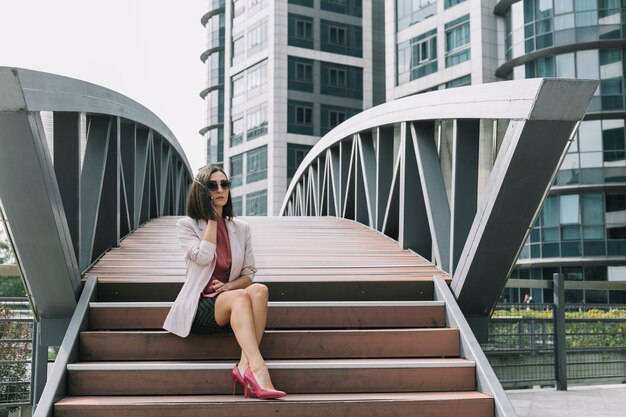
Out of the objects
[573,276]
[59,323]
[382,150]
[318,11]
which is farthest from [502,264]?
[318,11]

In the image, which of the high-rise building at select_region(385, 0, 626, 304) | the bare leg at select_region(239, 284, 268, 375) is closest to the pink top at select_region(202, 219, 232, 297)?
the bare leg at select_region(239, 284, 268, 375)

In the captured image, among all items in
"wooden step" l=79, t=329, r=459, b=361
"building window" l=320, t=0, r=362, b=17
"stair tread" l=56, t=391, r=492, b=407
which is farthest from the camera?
"building window" l=320, t=0, r=362, b=17

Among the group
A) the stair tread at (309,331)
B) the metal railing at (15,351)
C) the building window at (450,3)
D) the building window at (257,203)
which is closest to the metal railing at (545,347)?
the stair tread at (309,331)

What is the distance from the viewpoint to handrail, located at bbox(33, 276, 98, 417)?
4680 millimetres

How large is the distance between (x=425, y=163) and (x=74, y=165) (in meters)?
3.15

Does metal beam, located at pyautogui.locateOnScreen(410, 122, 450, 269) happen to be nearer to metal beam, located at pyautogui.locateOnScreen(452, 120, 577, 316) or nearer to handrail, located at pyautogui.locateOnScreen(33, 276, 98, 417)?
metal beam, located at pyautogui.locateOnScreen(452, 120, 577, 316)

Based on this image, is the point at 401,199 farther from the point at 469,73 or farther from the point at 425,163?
the point at 469,73

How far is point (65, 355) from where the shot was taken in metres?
5.11

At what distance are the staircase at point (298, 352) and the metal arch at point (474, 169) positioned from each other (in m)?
0.44

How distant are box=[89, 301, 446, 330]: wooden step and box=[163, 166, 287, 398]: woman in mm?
383

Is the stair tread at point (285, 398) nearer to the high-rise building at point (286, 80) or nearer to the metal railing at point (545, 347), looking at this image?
the metal railing at point (545, 347)

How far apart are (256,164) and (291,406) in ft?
153

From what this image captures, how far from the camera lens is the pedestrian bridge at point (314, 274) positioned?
4.89 metres

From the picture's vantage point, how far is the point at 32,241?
5.32m
